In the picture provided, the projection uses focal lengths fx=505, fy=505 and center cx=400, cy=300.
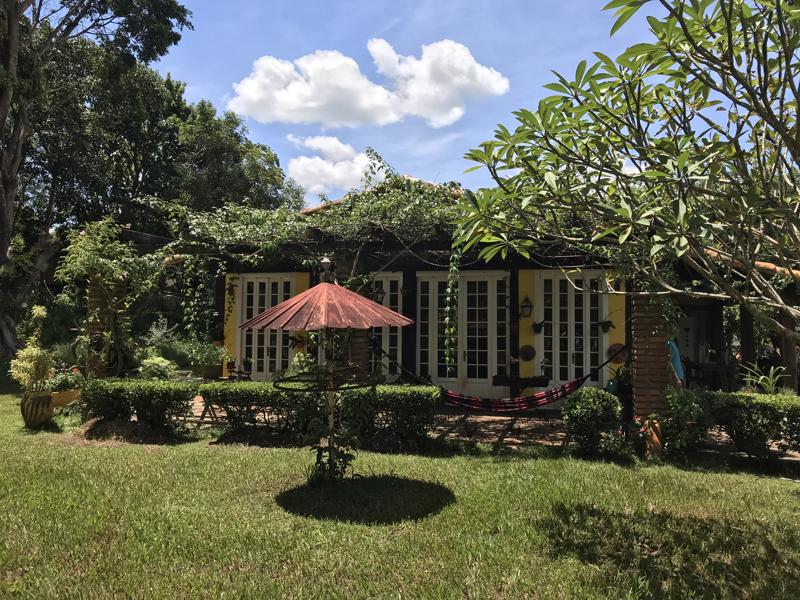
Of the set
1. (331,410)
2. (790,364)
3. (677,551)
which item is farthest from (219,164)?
(677,551)

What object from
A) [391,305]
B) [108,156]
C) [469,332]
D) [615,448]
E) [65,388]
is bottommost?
[615,448]

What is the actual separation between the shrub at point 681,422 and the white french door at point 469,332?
3902 mm

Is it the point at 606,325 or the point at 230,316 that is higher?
the point at 230,316

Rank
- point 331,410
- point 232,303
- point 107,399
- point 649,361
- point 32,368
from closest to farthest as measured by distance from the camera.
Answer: point 331,410, point 649,361, point 107,399, point 32,368, point 232,303

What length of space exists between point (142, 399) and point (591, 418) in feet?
19.5

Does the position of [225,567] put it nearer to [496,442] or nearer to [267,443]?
[267,443]

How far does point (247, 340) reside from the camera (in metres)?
11.5

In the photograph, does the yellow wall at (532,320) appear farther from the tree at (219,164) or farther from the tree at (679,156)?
the tree at (219,164)

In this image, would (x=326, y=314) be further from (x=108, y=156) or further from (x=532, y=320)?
(x=108, y=156)

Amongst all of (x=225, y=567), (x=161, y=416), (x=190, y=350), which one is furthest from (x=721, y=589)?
(x=190, y=350)

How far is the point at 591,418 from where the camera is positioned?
5953 millimetres

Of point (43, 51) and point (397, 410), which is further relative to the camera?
point (43, 51)

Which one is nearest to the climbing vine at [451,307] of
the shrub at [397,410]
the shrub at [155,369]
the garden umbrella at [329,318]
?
the shrub at [397,410]

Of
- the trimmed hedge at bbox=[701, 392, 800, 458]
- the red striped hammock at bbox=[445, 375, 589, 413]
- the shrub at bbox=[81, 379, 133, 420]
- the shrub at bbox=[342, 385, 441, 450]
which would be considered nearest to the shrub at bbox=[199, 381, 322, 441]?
the shrub at bbox=[342, 385, 441, 450]
